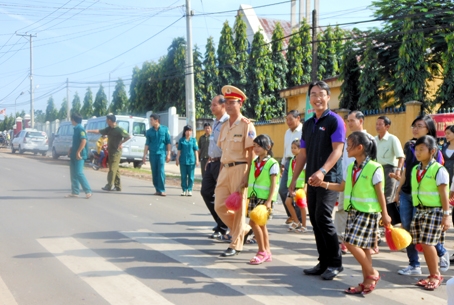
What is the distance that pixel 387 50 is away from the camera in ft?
76.5

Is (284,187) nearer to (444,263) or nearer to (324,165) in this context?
(444,263)

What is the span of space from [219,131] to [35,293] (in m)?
3.38

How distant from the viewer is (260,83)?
37781 millimetres

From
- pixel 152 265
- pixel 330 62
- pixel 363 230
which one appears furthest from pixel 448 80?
pixel 330 62

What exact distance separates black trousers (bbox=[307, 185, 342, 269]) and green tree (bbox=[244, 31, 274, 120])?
1250 inches

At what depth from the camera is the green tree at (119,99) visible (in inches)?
2104

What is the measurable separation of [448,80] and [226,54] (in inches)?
747

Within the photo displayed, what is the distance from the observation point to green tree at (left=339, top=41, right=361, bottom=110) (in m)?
24.9

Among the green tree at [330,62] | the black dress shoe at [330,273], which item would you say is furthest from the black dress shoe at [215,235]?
the green tree at [330,62]

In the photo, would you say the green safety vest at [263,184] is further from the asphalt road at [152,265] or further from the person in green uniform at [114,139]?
Answer: the person in green uniform at [114,139]

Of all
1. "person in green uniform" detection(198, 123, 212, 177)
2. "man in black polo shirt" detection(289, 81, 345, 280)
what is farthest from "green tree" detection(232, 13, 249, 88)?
"man in black polo shirt" detection(289, 81, 345, 280)

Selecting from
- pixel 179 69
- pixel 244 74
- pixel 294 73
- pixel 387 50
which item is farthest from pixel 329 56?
pixel 387 50

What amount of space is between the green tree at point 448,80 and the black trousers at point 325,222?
51.8 ft

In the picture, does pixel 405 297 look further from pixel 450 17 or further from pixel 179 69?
pixel 179 69
